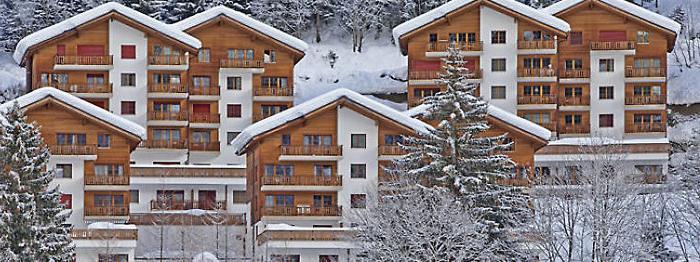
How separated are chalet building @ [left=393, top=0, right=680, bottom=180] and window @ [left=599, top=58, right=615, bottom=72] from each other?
6cm

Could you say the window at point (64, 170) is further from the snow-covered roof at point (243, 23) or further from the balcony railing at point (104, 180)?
the snow-covered roof at point (243, 23)

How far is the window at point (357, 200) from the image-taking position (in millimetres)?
72294

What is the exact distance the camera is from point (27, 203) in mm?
55562

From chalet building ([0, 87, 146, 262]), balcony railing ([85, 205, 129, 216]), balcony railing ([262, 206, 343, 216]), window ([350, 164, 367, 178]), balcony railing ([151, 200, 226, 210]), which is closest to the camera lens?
balcony railing ([262, 206, 343, 216])

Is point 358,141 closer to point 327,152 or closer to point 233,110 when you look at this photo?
point 327,152

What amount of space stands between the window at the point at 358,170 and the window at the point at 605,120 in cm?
2025

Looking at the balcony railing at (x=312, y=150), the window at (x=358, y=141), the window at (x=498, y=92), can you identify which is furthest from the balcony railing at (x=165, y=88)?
the window at (x=498, y=92)

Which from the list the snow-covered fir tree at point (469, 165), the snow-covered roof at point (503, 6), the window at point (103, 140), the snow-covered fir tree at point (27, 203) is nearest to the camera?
the snow-covered fir tree at point (27, 203)

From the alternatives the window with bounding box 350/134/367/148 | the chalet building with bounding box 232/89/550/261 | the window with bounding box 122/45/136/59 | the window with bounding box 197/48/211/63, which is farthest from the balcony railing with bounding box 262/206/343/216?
the window with bounding box 197/48/211/63

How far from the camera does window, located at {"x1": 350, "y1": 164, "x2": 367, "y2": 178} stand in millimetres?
75938

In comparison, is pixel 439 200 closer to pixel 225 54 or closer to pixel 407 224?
pixel 407 224

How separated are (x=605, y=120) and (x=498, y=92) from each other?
6.29 metres

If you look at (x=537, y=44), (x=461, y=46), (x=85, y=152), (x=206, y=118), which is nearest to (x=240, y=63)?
(x=206, y=118)

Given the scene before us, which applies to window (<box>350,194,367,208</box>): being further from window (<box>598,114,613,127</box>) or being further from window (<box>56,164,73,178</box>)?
window (<box>598,114,613,127</box>)
